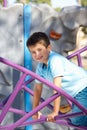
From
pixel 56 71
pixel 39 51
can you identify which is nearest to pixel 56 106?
pixel 56 71

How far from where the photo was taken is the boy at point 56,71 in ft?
9.25

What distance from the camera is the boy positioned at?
282 centimetres

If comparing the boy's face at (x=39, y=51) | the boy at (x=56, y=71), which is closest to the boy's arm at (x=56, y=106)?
the boy at (x=56, y=71)

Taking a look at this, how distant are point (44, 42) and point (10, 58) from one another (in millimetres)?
1056

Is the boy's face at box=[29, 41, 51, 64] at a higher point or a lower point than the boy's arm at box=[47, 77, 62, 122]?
higher

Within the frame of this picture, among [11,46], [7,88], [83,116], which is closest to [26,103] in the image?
[7,88]

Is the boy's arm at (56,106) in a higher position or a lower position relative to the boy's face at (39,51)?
lower

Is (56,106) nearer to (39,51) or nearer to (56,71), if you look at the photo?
(56,71)

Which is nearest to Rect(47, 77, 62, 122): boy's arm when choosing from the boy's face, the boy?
the boy

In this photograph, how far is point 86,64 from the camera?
31.2ft

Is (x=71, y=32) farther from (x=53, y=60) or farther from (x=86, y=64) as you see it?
(x=86, y=64)

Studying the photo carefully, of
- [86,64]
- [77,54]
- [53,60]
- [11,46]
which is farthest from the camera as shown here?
[86,64]

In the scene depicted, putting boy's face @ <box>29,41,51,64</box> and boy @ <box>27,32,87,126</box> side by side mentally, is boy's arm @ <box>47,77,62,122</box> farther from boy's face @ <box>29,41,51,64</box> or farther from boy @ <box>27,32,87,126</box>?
boy's face @ <box>29,41,51,64</box>

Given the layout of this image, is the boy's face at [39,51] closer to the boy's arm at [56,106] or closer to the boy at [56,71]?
the boy at [56,71]
